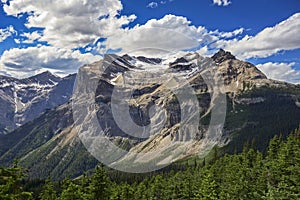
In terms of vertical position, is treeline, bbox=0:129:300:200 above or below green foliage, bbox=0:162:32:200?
below

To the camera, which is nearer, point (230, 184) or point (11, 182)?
point (11, 182)

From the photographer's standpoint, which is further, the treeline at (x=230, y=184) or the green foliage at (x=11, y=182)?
the treeline at (x=230, y=184)

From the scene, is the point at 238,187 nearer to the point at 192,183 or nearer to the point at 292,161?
the point at 292,161

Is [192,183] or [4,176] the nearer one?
[4,176]

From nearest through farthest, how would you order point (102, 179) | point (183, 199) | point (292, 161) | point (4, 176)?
point (4, 176) → point (102, 179) → point (292, 161) → point (183, 199)

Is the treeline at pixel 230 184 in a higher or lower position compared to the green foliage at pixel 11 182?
lower

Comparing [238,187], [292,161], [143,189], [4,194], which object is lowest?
[143,189]

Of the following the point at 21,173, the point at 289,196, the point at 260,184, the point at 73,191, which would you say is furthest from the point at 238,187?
the point at 21,173

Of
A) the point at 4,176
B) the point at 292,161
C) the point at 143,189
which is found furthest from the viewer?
the point at 143,189

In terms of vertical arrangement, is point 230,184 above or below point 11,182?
below

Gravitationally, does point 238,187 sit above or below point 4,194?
below

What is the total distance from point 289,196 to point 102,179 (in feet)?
80.8

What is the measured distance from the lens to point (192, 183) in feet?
273

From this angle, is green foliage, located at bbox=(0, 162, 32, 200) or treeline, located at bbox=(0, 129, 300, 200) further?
treeline, located at bbox=(0, 129, 300, 200)
